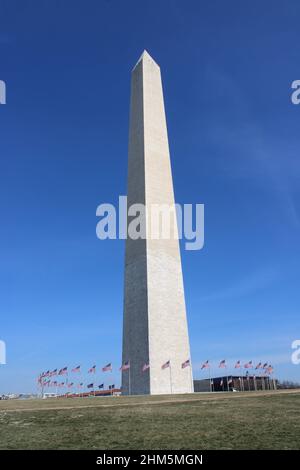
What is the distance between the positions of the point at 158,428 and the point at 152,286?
24.6m

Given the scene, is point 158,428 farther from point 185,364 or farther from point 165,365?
point 185,364

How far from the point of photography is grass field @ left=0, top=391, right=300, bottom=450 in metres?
11.5

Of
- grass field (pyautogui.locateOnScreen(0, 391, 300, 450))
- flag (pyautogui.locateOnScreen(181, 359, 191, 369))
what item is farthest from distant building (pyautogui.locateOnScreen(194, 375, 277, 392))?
grass field (pyautogui.locateOnScreen(0, 391, 300, 450))

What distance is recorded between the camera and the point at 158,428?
44.6ft

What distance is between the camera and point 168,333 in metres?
37.9

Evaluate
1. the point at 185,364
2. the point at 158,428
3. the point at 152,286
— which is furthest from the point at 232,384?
the point at 158,428

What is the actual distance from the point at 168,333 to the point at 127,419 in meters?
22.4

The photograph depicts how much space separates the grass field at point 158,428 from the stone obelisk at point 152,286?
18.3m

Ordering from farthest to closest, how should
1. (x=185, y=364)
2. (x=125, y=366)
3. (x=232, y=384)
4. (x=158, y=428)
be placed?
1. (x=232, y=384)
2. (x=125, y=366)
3. (x=185, y=364)
4. (x=158, y=428)

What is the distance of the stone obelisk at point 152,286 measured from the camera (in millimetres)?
36781

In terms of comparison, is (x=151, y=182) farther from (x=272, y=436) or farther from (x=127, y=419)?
(x=272, y=436)

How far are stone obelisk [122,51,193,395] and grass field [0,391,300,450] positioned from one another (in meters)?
18.3
